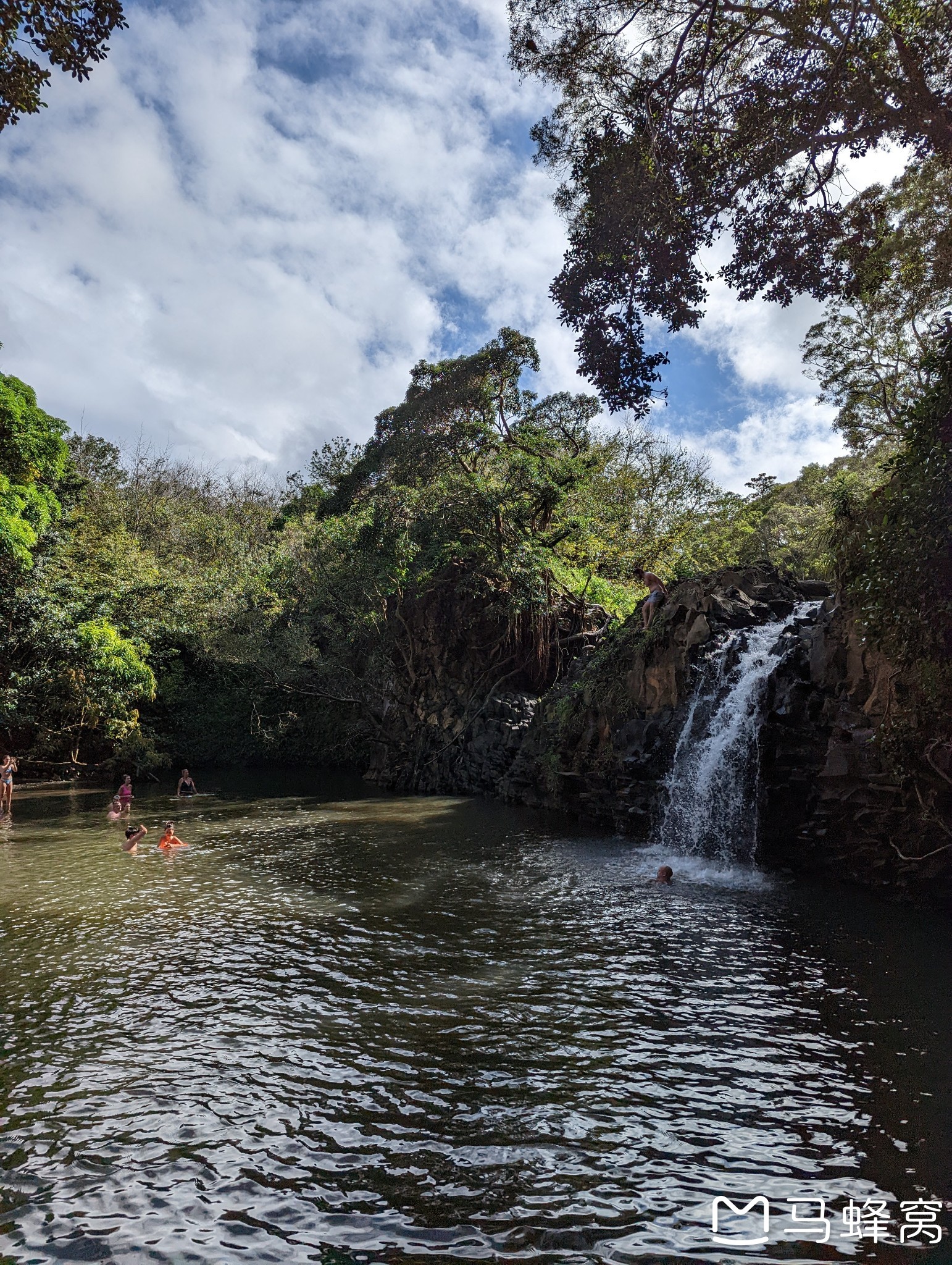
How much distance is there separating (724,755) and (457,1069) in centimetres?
986

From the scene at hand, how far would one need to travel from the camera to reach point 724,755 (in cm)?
1414

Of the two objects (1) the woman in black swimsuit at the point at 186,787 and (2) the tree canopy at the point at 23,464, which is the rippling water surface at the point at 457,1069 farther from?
(2) the tree canopy at the point at 23,464

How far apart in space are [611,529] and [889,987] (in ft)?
77.3

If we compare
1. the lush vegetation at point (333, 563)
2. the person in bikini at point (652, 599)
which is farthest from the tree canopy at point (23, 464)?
the person in bikini at point (652, 599)

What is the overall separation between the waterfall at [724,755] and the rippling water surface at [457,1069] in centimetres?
217

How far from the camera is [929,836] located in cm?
1069

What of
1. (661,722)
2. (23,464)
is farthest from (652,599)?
(23,464)

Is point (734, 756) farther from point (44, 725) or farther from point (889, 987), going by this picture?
point (44, 725)

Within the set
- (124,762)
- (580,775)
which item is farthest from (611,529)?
(124,762)

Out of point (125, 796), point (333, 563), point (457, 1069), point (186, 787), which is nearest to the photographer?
point (457, 1069)

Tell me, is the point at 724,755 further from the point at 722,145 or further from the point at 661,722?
the point at 722,145

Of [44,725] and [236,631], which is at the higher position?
[236,631]

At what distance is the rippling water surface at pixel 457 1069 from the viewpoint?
406 cm

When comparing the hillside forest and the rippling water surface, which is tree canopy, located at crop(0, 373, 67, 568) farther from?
the rippling water surface
